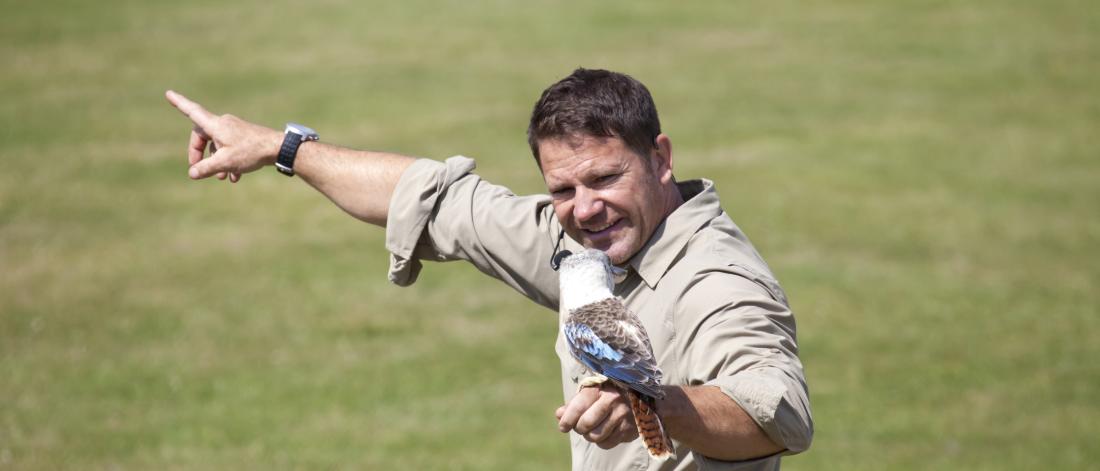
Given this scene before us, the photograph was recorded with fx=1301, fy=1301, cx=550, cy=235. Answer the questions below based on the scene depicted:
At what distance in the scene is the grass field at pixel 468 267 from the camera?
35.3ft

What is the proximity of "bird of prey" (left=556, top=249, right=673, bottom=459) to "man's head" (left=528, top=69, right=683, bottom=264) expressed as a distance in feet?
1.51

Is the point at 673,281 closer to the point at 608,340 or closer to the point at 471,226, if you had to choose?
the point at 608,340

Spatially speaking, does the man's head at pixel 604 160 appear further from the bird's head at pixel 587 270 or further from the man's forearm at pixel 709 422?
the man's forearm at pixel 709 422

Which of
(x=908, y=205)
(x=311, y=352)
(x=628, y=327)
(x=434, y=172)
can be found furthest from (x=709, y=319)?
(x=908, y=205)

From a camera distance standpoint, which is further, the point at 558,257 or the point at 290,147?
the point at 290,147

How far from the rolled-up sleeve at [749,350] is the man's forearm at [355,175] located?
1608 mm

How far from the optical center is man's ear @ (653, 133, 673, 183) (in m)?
4.52

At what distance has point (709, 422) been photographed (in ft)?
11.7

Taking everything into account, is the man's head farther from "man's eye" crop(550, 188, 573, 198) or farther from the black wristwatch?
the black wristwatch

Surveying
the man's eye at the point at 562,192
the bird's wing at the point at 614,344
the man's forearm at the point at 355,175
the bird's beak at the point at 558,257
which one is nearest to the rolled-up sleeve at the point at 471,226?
the man's forearm at the point at 355,175

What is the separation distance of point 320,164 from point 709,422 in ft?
8.02

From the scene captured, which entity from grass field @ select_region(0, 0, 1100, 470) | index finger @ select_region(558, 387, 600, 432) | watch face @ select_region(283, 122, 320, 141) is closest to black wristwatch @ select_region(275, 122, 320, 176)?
watch face @ select_region(283, 122, 320, 141)

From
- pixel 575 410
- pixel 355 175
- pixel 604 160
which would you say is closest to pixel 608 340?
pixel 575 410

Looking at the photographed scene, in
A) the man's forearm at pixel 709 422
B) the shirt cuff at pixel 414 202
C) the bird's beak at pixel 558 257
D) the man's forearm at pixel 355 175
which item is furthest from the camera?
the man's forearm at pixel 355 175
